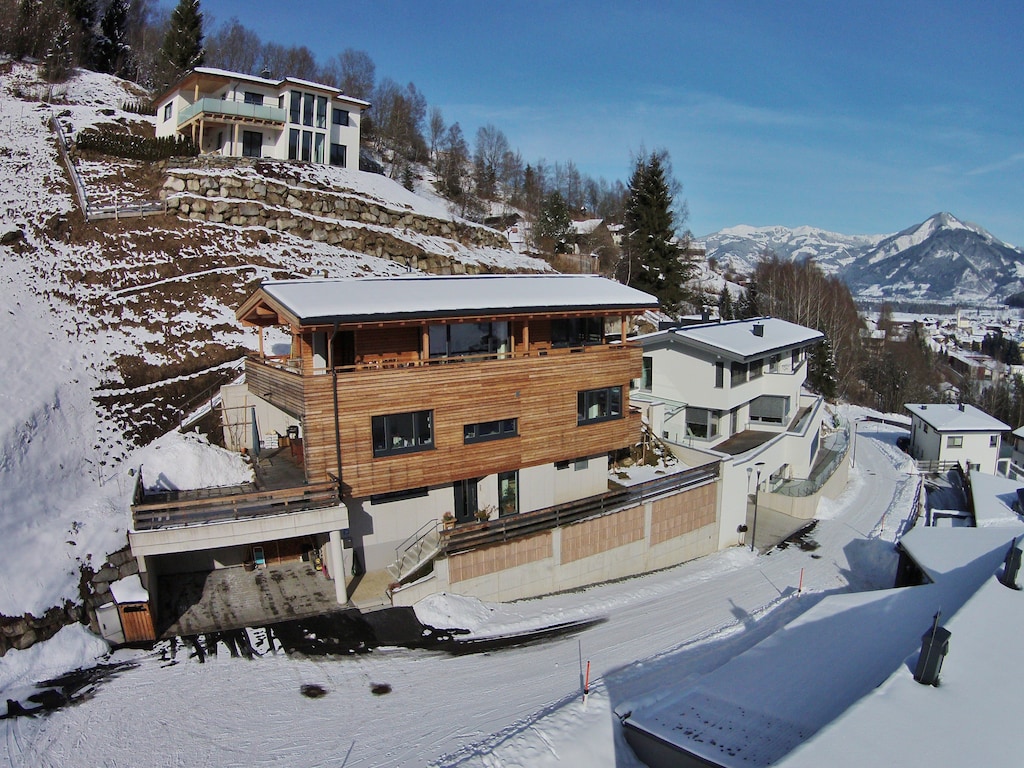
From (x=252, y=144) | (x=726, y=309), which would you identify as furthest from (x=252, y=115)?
(x=726, y=309)

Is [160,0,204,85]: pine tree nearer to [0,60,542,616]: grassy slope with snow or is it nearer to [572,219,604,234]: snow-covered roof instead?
[0,60,542,616]: grassy slope with snow

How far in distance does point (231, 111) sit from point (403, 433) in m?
35.0

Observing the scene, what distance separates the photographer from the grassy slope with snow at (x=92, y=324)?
17344mm

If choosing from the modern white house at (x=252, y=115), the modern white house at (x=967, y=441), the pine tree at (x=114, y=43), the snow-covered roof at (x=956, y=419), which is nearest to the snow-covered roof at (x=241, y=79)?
the modern white house at (x=252, y=115)

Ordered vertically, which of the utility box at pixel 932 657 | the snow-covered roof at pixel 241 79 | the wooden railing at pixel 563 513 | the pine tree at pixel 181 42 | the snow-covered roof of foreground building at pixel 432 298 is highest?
→ the pine tree at pixel 181 42

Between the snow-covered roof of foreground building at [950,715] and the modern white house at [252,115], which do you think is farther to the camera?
the modern white house at [252,115]

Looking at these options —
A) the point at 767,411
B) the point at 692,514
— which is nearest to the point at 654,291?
the point at 767,411

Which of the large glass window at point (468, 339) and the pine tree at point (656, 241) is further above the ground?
the pine tree at point (656, 241)

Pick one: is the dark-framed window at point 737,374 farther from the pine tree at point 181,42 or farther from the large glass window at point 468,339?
the pine tree at point 181,42

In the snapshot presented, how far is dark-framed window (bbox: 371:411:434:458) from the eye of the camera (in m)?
18.1

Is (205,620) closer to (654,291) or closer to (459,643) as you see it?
(459,643)

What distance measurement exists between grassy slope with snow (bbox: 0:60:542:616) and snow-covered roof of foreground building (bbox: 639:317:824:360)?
1775cm

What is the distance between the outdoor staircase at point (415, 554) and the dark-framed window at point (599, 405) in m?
6.36

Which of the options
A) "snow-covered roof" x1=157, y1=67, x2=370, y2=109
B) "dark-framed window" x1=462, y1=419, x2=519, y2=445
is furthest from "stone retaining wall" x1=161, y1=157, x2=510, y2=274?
"dark-framed window" x1=462, y1=419, x2=519, y2=445
